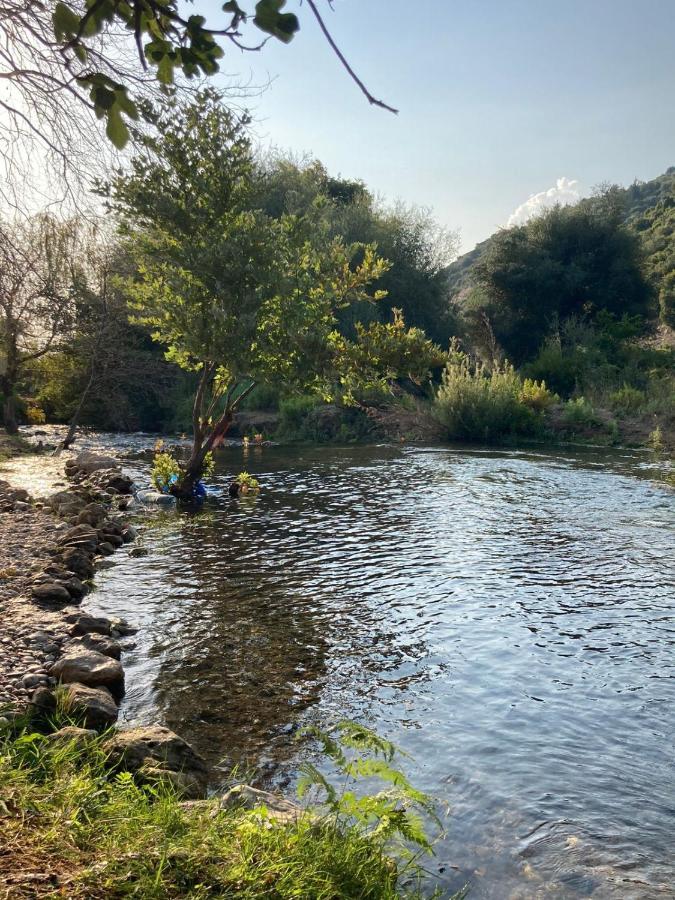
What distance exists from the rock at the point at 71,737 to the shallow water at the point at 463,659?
2.84ft

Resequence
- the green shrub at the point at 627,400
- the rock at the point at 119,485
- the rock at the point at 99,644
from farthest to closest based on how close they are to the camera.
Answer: the green shrub at the point at 627,400, the rock at the point at 119,485, the rock at the point at 99,644

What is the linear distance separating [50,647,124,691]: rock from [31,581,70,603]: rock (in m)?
2.04

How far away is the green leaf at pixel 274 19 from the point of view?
2381 millimetres

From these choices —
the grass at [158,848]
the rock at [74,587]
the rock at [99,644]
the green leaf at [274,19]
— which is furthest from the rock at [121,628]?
the green leaf at [274,19]

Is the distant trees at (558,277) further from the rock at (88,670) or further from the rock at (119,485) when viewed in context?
the rock at (88,670)

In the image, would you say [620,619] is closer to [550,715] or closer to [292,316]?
[550,715]

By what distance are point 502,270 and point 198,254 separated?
27219 mm

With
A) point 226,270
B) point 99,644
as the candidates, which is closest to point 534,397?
point 226,270

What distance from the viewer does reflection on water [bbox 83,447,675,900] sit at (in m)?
4.10

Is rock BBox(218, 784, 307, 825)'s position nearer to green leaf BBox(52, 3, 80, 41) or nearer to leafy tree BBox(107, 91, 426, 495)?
green leaf BBox(52, 3, 80, 41)

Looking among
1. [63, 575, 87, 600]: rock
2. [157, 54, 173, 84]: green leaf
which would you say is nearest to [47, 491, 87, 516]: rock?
[63, 575, 87, 600]: rock

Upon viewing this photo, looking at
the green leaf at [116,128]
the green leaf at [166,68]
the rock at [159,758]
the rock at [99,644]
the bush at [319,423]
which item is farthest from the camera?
the bush at [319,423]

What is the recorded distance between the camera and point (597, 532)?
11570 millimetres

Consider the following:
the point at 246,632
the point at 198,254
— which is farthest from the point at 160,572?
the point at 198,254
